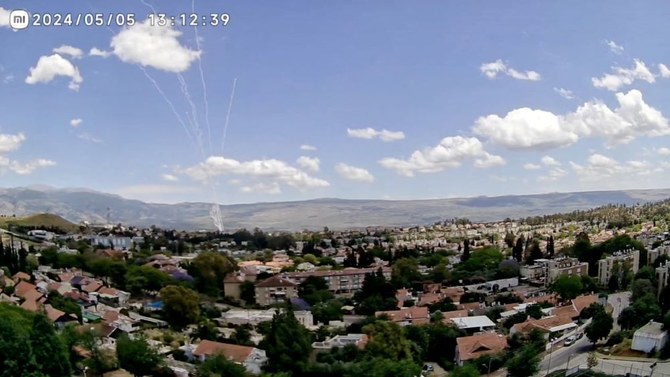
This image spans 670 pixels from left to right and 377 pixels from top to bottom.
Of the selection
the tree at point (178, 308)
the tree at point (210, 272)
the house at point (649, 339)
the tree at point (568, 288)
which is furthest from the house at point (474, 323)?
the tree at point (210, 272)

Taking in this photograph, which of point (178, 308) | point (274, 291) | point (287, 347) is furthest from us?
point (274, 291)

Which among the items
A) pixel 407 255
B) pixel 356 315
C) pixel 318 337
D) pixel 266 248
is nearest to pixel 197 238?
pixel 266 248

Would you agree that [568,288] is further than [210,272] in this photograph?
No

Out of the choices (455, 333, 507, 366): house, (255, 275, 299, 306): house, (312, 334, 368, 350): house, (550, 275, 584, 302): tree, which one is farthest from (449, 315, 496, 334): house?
(255, 275, 299, 306): house

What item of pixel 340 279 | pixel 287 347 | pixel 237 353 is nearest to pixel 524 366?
pixel 287 347

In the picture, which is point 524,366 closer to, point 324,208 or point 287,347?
point 287,347

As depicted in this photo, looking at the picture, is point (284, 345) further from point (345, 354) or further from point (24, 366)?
point (24, 366)

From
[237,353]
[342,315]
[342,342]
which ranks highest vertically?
[237,353]

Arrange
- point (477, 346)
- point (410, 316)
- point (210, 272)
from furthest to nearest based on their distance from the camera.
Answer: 1. point (210, 272)
2. point (410, 316)
3. point (477, 346)
